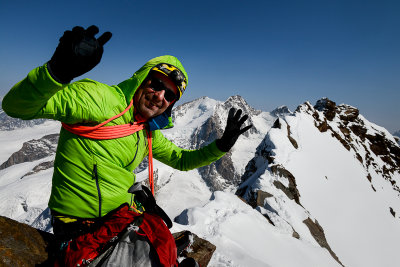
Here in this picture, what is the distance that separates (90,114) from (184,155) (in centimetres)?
247

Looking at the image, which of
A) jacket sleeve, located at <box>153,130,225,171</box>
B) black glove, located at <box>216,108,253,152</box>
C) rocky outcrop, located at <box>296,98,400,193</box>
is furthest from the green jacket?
rocky outcrop, located at <box>296,98,400,193</box>

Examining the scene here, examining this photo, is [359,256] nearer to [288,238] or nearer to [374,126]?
[288,238]

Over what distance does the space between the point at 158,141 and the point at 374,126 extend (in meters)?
59.2

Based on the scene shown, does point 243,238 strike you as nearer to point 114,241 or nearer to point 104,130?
point 114,241

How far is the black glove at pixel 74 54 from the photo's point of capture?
69.3 inches

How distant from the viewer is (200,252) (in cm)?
511

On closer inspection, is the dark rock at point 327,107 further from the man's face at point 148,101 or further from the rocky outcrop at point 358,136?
the man's face at point 148,101

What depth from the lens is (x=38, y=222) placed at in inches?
2440

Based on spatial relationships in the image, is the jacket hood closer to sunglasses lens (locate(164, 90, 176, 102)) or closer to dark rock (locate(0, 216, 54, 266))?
sunglasses lens (locate(164, 90, 176, 102))

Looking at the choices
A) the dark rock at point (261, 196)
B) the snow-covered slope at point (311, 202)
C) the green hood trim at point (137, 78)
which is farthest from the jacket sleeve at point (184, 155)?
the dark rock at point (261, 196)

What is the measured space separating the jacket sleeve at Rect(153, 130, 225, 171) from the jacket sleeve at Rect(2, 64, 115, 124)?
1804 mm

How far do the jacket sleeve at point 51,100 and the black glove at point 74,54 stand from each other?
0.26 ft

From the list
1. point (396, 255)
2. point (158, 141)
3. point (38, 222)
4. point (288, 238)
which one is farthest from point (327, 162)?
point (38, 222)

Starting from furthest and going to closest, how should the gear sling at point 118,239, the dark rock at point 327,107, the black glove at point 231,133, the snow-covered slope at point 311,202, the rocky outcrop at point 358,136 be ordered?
the dark rock at point 327,107, the rocky outcrop at point 358,136, the snow-covered slope at point 311,202, the black glove at point 231,133, the gear sling at point 118,239
